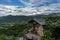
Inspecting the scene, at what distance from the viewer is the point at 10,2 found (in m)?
2.66

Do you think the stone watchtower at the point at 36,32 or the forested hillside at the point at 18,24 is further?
the forested hillside at the point at 18,24

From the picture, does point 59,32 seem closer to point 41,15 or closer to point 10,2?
point 41,15

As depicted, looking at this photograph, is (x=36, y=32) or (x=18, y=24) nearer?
(x=36, y=32)

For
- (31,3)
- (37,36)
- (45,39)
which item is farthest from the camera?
(31,3)

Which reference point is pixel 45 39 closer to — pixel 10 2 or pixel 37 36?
pixel 37 36

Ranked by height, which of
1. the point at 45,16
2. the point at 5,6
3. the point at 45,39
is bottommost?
the point at 45,39

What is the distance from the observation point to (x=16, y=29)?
2.54m

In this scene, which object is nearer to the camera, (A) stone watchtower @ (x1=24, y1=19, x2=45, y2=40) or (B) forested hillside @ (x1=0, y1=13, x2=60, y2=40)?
(A) stone watchtower @ (x1=24, y1=19, x2=45, y2=40)

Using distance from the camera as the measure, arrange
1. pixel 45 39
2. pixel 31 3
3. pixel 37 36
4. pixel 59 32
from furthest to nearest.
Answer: pixel 31 3, pixel 59 32, pixel 45 39, pixel 37 36

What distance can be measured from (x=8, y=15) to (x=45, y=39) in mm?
680

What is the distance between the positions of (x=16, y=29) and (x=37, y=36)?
2.75 feet

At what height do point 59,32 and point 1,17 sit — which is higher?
point 1,17

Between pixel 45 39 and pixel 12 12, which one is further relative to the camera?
pixel 12 12

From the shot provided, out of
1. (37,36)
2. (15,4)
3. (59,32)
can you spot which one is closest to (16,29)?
(15,4)
